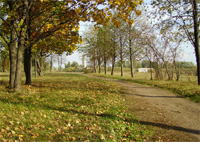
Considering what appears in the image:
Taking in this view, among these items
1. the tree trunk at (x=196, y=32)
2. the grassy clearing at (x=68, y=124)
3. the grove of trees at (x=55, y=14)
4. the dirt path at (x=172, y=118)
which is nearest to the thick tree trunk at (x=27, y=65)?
the grove of trees at (x=55, y=14)

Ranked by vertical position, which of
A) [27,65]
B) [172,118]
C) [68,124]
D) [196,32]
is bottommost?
[172,118]

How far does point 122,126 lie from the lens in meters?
4.76

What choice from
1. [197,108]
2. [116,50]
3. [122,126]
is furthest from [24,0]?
[116,50]

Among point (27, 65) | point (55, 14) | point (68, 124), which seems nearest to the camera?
point (68, 124)

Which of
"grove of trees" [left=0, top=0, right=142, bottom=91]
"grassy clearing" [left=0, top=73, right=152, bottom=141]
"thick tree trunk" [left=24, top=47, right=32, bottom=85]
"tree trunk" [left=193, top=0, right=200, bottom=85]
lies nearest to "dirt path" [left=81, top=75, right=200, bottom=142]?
"grassy clearing" [left=0, top=73, right=152, bottom=141]

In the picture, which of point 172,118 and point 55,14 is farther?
point 55,14

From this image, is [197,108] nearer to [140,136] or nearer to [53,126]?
[140,136]

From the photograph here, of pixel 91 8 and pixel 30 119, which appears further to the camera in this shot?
pixel 91 8

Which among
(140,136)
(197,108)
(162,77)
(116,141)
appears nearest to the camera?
(116,141)

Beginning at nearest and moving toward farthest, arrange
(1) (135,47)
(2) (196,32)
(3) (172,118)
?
(3) (172,118) < (2) (196,32) < (1) (135,47)

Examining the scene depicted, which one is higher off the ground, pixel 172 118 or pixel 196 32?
pixel 196 32

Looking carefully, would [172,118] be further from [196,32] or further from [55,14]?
[196,32]

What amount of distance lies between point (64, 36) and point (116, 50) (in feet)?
60.4

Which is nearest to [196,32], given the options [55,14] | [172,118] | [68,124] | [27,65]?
[172,118]
